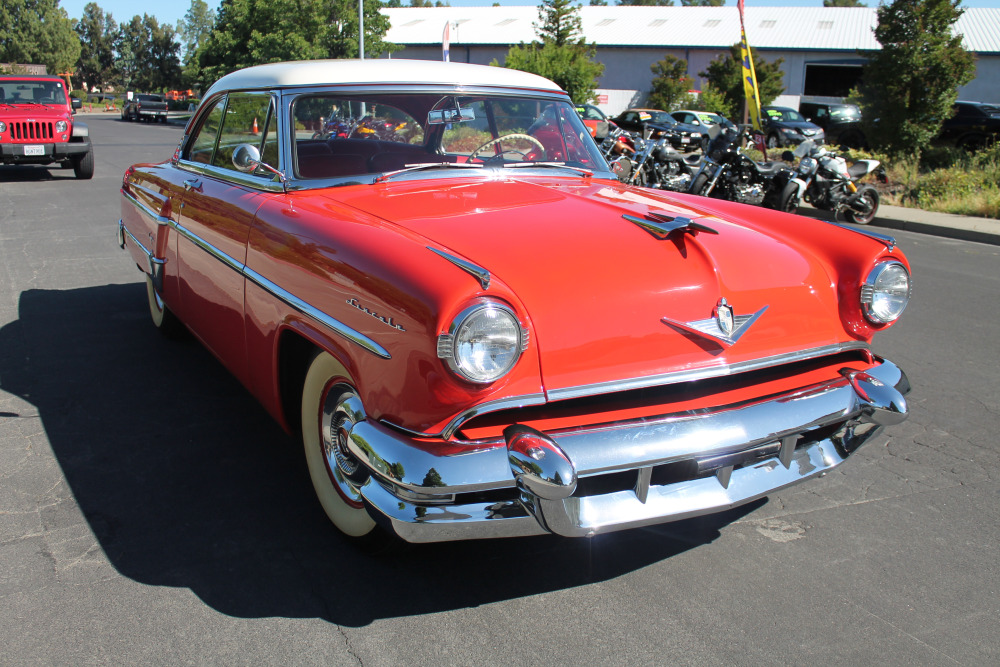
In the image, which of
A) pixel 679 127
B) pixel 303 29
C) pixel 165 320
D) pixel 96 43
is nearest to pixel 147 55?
pixel 96 43

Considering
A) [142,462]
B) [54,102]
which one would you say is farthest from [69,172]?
[142,462]

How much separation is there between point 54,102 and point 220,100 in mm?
12204

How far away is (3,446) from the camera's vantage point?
3457 mm

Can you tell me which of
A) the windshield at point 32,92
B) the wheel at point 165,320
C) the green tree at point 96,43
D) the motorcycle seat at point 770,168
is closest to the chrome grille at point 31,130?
the windshield at point 32,92

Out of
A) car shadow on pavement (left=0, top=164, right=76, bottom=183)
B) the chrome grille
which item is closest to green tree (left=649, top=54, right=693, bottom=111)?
car shadow on pavement (left=0, top=164, right=76, bottom=183)

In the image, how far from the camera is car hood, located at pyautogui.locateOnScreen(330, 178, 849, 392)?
7.42ft

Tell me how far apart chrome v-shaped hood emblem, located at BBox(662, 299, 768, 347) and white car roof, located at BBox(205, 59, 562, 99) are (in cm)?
168

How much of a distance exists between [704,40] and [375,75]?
136 ft

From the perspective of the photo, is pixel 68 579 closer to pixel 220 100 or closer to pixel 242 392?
pixel 242 392

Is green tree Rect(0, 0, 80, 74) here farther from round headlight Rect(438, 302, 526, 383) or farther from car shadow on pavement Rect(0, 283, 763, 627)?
round headlight Rect(438, 302, 526, 383)

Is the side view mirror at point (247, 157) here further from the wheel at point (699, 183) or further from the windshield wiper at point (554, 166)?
the wheel at point (699, 183)

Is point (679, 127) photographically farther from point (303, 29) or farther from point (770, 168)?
point (303, 29)

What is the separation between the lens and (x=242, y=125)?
374cm

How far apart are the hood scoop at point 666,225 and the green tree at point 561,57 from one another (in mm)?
28076
